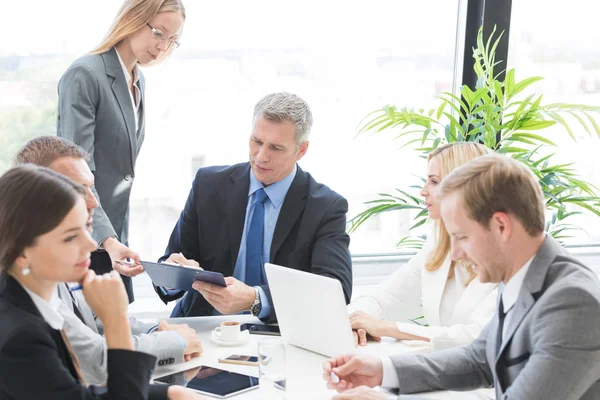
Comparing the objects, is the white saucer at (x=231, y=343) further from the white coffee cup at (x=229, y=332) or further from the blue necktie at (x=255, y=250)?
the blue necktie at (x=255, y=250)

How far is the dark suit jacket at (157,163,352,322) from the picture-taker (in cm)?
295

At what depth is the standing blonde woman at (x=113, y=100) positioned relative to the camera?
123 inches

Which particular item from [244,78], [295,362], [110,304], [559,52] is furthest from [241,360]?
[559,52]

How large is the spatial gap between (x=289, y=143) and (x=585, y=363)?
157 cm

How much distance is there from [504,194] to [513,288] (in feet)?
0.81

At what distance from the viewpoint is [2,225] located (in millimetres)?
1638

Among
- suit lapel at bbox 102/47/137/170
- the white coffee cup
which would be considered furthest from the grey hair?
the white coffee cup

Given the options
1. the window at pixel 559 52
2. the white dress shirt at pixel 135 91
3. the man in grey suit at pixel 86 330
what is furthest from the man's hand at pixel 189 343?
the window at pixel 559 52

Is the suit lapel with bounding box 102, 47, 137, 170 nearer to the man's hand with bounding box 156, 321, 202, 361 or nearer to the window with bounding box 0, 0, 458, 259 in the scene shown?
the window with bounding box 0, 0, 458, 259

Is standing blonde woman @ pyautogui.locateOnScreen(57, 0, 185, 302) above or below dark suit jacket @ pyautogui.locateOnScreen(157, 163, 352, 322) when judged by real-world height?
above

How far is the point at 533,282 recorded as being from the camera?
176 cm

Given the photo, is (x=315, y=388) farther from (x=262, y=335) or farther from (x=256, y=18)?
(x=256, y=18)

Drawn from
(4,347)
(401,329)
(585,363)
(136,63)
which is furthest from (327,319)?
(136,63)

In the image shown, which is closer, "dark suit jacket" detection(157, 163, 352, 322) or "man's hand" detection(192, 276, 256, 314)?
"man's hand" detection(192, 276, 256, 314)
